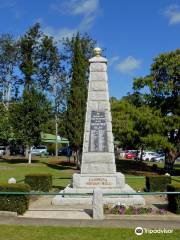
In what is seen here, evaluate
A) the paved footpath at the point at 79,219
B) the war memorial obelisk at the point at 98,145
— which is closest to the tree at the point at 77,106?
the war memorial obelisk at the point at 98,145

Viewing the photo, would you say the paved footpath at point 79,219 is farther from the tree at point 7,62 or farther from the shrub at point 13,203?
the tree at point 7,62

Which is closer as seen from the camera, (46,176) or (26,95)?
(46,176)

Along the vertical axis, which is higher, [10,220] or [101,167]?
[101,167]

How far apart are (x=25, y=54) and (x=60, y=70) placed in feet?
18.7

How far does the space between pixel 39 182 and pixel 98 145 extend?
5.04m

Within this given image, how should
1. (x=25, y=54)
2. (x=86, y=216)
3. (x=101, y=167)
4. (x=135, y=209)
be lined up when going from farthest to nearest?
(x=25, y=54) → (x=101, y=167) → (x=135, y=209) → (x=86, y=216)

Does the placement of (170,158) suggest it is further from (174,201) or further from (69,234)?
(69,234)

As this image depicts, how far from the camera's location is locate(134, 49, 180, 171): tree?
38500mm

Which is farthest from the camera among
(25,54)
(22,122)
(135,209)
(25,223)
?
(25,54)

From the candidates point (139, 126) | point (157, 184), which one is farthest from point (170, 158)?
point (157, 184)

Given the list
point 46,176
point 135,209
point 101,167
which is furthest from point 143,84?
point 135,209

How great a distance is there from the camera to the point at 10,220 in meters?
12.9

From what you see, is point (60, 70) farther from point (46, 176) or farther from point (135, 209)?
point (135, 209)

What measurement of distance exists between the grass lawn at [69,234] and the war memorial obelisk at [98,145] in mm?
6396
